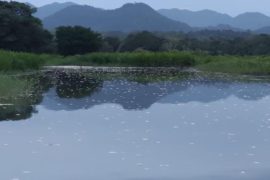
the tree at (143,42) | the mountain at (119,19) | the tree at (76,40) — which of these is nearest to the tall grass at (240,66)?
the tree at (76,40)

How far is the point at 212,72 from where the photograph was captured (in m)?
33.7

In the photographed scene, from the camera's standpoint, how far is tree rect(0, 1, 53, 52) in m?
38.5

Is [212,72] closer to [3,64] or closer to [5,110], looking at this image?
[3,64]

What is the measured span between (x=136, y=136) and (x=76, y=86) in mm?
11795

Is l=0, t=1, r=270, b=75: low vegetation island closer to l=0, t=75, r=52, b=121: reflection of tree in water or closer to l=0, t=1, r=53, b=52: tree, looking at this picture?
l=0, t=1, r=53, b=52: tree

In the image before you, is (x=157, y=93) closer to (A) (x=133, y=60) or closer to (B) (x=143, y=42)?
(A) (x=133, y=60)

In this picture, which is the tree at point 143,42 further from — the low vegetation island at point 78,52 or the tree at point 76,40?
the tree at point 76,40

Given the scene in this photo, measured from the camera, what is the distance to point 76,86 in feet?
75.5

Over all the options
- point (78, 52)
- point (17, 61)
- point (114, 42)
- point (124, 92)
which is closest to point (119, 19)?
point (114, 42)

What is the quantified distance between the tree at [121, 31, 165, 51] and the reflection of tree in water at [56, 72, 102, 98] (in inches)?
1028

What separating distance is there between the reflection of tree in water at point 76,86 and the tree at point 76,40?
1392 cm

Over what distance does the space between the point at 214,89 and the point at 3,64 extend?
336 inches

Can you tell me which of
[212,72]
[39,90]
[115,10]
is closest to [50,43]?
[212,72]

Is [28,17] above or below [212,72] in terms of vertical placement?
above
